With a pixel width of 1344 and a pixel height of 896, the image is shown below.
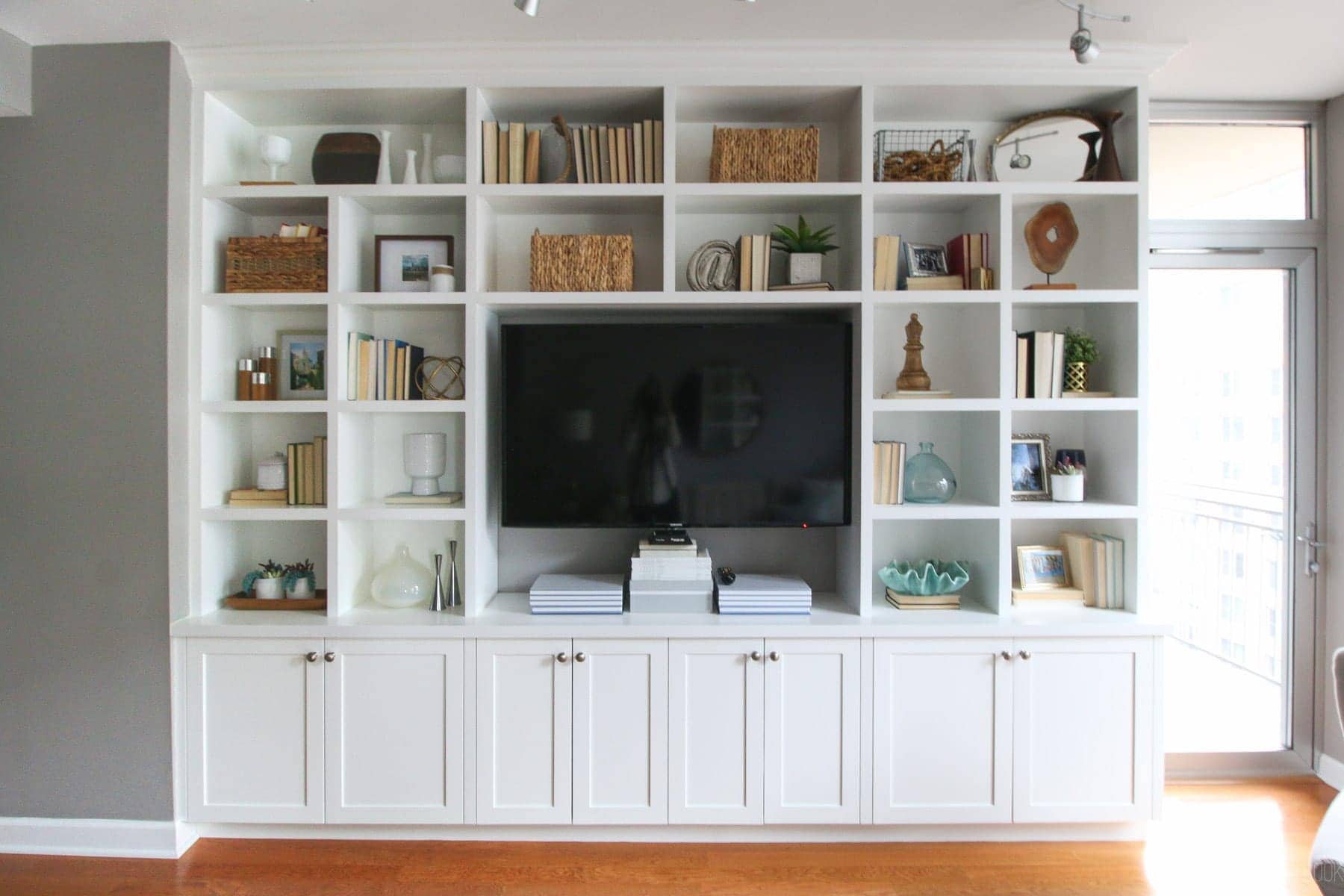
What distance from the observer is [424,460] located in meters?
2.74

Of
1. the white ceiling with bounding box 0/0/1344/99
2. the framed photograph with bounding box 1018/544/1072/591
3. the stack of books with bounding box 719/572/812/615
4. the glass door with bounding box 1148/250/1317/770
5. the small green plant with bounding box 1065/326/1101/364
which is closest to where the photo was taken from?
the white ceiling with bounding box 0/0/1344/99

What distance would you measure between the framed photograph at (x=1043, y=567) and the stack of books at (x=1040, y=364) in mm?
564

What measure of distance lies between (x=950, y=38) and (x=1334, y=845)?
2.30 m

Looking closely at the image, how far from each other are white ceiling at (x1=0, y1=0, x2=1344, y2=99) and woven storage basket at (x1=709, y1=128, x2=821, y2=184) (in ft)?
0.74

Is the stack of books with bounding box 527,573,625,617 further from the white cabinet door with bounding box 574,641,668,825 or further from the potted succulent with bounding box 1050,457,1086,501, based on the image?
the potted succulent with bounding box 1050,457,1086,501

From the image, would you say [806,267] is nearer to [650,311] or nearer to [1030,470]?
[650,311]

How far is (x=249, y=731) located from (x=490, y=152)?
2.01m

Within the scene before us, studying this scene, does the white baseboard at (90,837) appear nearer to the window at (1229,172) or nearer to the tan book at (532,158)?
the tan book at (532,158)

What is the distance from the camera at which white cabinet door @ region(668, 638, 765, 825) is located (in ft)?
8.15

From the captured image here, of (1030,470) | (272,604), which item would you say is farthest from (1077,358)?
(272,604)

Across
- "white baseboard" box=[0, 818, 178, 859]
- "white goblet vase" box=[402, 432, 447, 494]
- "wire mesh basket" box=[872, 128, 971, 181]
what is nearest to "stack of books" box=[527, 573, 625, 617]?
"white goblet vase" box=[402, 432, 447, 494]

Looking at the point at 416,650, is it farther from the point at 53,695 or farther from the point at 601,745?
the point at 53,695

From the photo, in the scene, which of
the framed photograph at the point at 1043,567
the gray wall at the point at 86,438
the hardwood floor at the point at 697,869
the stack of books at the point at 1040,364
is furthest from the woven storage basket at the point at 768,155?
the hardwood floor at the point at 697,869

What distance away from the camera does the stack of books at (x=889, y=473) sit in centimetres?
268
